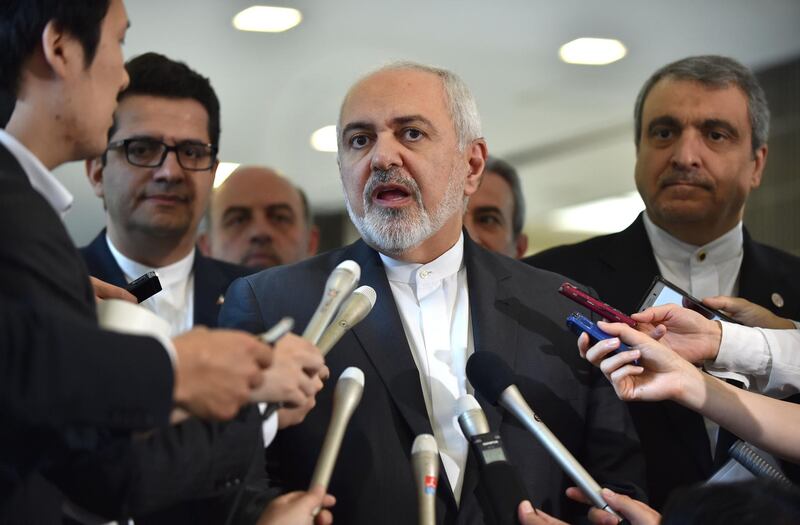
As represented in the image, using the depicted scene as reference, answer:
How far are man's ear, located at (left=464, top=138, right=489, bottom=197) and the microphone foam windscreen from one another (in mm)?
787

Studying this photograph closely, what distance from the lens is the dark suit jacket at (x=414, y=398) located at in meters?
2.49

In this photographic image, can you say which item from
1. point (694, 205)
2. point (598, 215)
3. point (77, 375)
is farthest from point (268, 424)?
point (598, 215)

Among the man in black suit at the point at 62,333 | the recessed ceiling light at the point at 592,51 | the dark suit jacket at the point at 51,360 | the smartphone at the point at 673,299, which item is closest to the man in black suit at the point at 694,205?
the smartphone at the point at 673,299

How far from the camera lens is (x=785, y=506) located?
5.67 ft

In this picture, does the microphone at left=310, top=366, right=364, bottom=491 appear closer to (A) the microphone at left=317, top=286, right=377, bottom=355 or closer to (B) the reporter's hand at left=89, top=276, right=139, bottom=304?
(A) the microphone at left=317, top=286, right=377, bottom=355

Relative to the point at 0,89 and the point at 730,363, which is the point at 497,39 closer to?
the point at 730,363

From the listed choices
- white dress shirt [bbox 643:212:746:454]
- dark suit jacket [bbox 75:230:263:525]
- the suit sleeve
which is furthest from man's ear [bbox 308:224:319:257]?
the suit sleeve

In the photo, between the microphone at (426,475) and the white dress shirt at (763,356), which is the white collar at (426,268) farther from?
the microphone at (426,475)

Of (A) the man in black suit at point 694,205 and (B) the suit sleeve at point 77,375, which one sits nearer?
(B) the suit sleeve at point 77,375

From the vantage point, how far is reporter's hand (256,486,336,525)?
199cm

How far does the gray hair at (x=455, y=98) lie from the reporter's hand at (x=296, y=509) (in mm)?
1206

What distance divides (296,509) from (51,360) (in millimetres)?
638

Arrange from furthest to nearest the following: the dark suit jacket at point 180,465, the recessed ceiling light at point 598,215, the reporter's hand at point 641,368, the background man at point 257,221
→ the recessed ceiling light at point 598,215
the background man at point 257,221
the reporter's hand at point 641,368
the dark suit jacket at point 180,465

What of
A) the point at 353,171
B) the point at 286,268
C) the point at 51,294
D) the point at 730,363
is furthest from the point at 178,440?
the point at 730,363
